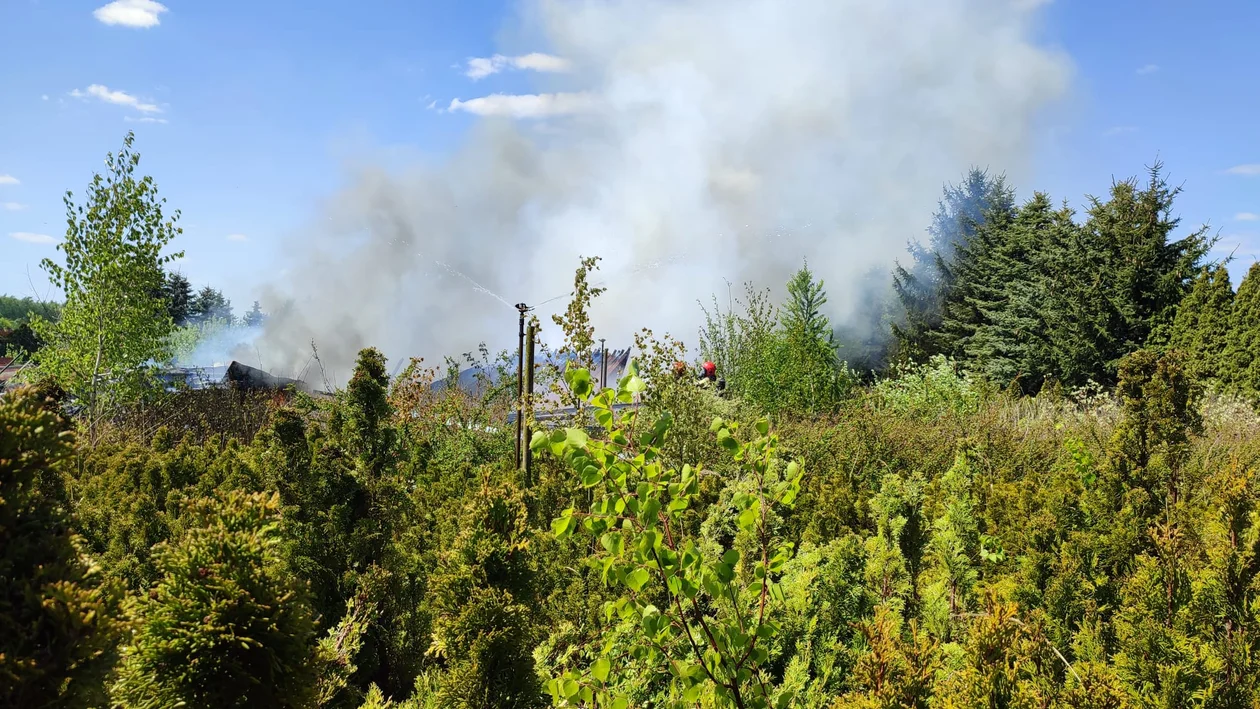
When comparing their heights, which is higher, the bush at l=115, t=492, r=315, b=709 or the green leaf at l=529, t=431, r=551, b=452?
the green leaf at l=529, t=431, r=551, b=452

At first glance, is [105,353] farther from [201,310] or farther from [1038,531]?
[201,310]

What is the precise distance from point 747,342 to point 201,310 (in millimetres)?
46789

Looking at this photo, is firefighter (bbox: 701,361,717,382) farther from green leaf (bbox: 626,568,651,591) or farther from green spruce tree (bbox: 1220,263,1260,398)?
green spruce tree (bbox: 1220,263,1260,398)

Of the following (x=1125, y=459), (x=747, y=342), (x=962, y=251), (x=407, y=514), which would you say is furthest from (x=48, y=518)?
(x=962, y=251)

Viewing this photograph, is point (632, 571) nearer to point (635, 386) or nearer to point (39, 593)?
point (635, 386)

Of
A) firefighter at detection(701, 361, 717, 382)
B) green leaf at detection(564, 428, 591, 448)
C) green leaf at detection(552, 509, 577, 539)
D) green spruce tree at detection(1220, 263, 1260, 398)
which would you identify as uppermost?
green spruce tree at detection(1220, 263, 1260, 398)

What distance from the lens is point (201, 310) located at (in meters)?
48.1

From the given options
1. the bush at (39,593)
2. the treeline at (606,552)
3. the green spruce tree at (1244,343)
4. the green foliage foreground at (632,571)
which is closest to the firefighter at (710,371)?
the treeline at (606,552)

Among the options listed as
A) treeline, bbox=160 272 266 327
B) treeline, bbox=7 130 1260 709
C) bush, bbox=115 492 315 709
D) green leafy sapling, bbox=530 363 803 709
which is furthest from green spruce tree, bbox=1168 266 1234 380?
treeline, bbox=160 272 266 327

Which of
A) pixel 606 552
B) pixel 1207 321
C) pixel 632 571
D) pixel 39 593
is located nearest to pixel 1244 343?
pixel 1207 321

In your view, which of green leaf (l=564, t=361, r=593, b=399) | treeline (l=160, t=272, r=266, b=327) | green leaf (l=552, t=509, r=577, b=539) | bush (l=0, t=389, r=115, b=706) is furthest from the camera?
treeline (l=160, t=272, r=266, b=327)

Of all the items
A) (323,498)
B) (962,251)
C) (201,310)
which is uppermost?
(201,310)

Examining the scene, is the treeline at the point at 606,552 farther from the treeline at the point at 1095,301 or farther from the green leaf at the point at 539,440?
the treeline at the point at 1095,301

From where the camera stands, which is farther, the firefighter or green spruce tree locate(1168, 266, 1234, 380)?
green spruce tree locate(1168, 266, 1234, 380)
